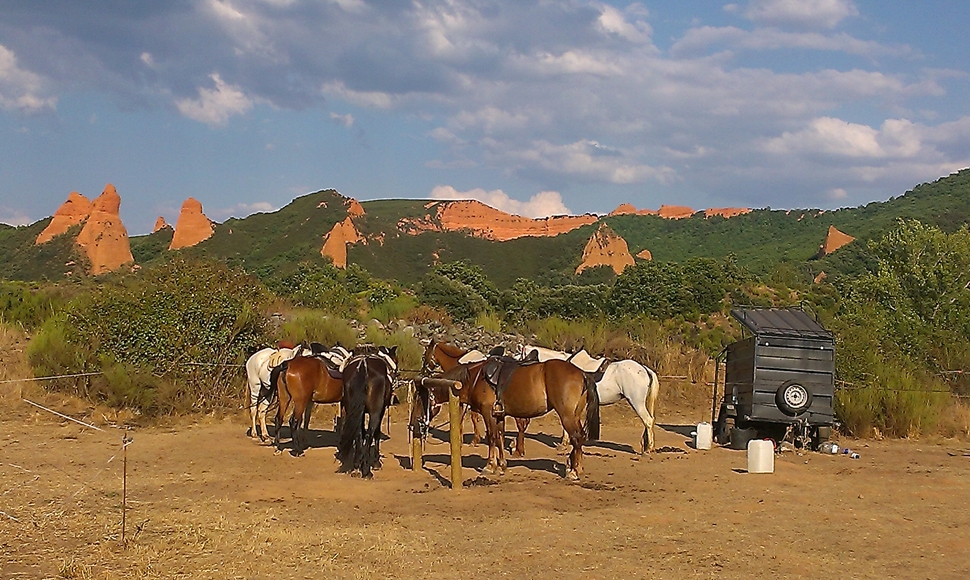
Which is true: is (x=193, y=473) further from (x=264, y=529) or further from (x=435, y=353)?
(x=435, y=353)

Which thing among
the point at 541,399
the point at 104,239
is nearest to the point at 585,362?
the point at 541,399

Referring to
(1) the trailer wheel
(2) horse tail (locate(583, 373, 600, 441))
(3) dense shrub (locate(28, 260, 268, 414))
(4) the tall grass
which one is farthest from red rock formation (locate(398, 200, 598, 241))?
(2) horse tail (locate(583, 373, 600, 441))

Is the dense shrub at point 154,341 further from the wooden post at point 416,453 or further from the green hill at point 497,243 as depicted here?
the green hill at point 497,243

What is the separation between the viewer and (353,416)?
975 centimetres

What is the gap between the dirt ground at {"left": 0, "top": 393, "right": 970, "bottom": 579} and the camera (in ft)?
19.4

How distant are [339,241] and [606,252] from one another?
2677cm

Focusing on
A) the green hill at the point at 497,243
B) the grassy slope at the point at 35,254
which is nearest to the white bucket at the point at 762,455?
the green hill at the point at 497,243

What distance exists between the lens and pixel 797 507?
8359 millimetres

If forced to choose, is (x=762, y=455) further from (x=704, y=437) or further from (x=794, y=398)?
(x=704, y=437)

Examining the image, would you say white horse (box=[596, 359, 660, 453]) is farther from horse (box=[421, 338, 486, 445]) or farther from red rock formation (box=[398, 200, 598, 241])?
red rock formation (box=[398, 200, 598, 241])

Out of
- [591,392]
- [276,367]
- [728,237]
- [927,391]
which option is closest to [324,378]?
[276,367]

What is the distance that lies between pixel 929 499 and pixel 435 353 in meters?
6.81

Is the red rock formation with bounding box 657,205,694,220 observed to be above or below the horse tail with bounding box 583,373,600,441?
above

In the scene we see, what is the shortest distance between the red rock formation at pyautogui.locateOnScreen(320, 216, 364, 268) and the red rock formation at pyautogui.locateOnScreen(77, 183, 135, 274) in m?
14.9
